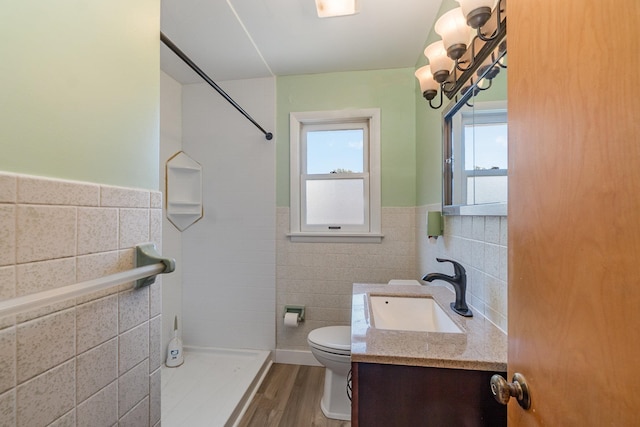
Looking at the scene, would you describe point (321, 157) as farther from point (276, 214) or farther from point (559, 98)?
point (559, 98)

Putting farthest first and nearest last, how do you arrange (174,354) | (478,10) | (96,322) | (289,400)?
(174,354), (289,400), (478,10), (96,322)

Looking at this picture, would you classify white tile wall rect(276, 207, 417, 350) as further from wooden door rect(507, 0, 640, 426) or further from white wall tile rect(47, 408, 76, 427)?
white wall tile rect(47, 408, 76, 427)

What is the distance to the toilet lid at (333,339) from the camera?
1.56 meters

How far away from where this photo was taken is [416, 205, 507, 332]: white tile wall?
36.7 inches

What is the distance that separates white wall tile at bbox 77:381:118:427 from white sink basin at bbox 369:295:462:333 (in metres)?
0.99

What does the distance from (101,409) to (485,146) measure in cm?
152

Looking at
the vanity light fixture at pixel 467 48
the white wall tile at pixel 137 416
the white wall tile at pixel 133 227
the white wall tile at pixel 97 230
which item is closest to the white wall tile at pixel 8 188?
the white wall tile at pixel 97 230

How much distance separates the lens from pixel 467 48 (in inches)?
45.3

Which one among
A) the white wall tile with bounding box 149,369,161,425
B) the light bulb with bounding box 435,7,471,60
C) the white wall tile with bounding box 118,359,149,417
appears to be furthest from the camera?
the light bulb with bounding box 435,7,471,60

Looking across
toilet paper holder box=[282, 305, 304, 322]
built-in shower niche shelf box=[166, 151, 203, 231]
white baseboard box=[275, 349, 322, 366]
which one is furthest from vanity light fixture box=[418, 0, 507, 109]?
white baseboard box=[275, 349, 322, 366]

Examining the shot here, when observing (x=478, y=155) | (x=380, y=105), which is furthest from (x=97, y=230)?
(x=380, y=105)

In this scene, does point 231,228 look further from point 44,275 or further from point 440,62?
point 440,62

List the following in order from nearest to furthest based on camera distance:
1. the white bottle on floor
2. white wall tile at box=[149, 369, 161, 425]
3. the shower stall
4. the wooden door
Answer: the wooden door < white wall tile at box=[149, 369, 161, 425] < the white bottle on floor < the shower stall

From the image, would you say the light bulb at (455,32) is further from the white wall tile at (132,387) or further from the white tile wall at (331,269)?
the white wall tile at (132,387)
